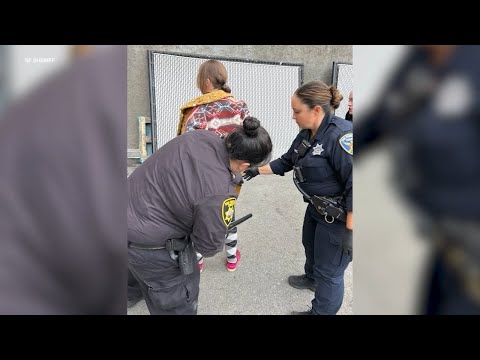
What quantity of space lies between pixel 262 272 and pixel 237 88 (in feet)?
11.3

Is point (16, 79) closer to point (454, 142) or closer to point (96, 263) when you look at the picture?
point (96, 263)

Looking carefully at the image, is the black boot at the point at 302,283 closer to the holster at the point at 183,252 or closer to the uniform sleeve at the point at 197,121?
the holster at the point at 183,252

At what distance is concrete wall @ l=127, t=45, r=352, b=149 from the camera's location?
169 inches

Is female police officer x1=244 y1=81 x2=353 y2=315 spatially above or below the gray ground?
above

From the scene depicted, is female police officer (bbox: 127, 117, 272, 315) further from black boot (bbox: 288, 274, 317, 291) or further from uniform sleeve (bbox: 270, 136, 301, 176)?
black boot (bbox: 288, 274, 317, 291)

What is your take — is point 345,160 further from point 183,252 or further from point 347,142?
point 183,252

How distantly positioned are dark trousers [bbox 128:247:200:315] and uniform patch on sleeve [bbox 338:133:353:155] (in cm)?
98

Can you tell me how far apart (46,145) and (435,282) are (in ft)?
2.26

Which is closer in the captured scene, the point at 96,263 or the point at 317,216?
the point at 96,263

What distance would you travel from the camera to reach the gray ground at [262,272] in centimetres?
206

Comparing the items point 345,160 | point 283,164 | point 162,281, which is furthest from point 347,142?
point 162,281

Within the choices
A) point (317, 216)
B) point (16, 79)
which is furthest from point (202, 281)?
point (16, 79)

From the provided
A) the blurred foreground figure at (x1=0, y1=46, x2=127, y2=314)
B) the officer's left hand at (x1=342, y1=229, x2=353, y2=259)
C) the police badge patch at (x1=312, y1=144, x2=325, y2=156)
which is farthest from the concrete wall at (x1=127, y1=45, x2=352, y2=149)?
the blurred foreground figure at (x1=0, y1=46, x2=127, y2=314)

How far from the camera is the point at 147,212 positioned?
1223mm
